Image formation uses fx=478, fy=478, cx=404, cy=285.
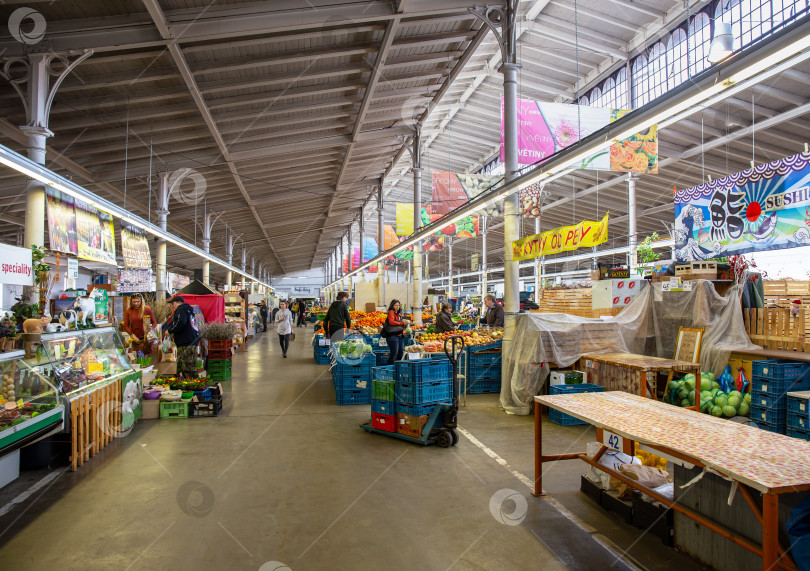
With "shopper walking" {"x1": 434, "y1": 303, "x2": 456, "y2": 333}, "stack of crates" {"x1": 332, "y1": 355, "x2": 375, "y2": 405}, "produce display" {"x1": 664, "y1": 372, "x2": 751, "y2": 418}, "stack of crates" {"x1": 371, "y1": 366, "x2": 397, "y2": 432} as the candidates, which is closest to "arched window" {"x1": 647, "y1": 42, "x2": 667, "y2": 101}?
"shopper walking" {"x1": 434, "y1": 303, "x2": 456, "y2": 333}

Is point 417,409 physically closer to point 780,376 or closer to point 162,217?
point 780,376

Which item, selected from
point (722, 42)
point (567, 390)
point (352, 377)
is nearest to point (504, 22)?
point (722, 42)

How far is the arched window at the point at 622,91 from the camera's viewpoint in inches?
539

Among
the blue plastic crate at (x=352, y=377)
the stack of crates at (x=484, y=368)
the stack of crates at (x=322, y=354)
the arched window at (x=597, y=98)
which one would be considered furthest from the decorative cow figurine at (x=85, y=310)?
the arched window at (x=597, y=98)

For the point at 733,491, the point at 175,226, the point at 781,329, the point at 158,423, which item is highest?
the point at 175,226

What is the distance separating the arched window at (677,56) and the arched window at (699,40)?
7.6 inches

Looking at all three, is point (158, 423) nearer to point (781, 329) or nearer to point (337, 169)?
point (781, 329)

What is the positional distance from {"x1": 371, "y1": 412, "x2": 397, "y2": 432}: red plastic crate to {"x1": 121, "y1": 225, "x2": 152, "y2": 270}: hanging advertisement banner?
26.0ft

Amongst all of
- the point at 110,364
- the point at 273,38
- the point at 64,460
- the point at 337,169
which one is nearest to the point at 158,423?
the point at 110,364

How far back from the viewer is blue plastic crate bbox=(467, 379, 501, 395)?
854cm

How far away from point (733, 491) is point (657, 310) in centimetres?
598

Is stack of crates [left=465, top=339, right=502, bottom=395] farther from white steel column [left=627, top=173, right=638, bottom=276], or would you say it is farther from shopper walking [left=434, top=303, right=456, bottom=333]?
white steel column [left=627, top=173, right=638, bottom=276]

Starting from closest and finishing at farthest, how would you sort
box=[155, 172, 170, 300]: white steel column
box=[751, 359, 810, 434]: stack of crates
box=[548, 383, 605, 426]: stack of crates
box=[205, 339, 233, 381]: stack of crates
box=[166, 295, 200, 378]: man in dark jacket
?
1. box=[751, 359, 810, 434]: stack of crates
2. box=[548, 383, 605, 426]: stack of crates
3. box=[166, 295, 200, 378]: man in dark jacket
4. box=[205, 339, 233, 381]: stack of crates
5. box=[155, 172, 170, 300]: white steel column

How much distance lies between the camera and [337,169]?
1552cm
